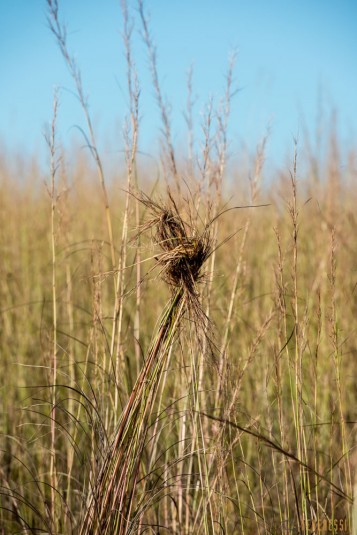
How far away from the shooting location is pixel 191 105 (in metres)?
1.65

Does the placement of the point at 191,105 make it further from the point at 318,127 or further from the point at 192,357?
the point at 318,127

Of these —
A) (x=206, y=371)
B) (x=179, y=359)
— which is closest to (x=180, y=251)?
(x=179, y=359)

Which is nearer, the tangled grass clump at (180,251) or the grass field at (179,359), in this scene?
the tangled grass clump at (180,251)

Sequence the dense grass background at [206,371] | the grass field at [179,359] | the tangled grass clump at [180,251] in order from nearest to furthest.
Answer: the tangled grass clump at [180,251], the grass field at [179,359], the dense grass background at [206,371]

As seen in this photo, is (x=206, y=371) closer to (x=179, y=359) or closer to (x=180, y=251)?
(x=179, y=359)

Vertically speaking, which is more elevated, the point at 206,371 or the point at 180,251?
the point at 180,251

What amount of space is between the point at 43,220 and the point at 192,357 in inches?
117

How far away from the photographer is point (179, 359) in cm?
144

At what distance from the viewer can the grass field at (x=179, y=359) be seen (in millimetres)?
1079

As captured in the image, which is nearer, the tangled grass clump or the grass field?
the tangled grass clump

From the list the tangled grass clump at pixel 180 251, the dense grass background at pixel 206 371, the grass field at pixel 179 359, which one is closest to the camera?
the tangled grass clump at pixel 180 251

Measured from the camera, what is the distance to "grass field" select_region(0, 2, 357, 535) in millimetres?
1079

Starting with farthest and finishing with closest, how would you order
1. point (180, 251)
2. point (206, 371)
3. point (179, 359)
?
1. point (206, 371)
2. point (179, 359)
3. point (180, 251)

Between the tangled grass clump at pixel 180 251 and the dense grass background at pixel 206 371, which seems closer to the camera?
the tangled grass clump at pixel 180 251
